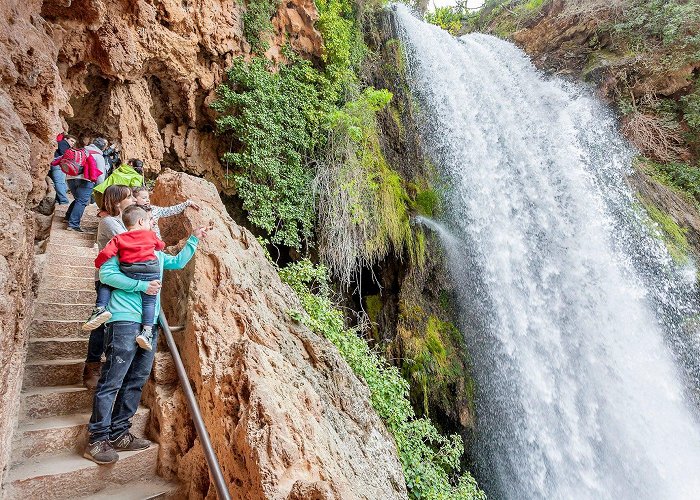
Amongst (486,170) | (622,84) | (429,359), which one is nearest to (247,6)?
(486,170)

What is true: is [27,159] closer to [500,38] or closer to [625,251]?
[625,251]

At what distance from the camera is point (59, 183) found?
6.21m

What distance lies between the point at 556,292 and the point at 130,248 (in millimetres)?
9311

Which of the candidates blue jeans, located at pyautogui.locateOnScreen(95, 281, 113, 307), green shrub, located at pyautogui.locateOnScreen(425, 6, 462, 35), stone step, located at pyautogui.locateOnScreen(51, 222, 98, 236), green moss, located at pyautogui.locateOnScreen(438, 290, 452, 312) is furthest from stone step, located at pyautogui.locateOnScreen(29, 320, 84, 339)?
green shrub, located at pyautogui.locateOnScreen(425, 6, 462, 35)

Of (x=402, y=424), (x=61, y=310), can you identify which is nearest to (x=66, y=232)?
(x=61, y=310)

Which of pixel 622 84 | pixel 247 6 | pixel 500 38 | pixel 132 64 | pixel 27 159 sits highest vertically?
pixel 500 38

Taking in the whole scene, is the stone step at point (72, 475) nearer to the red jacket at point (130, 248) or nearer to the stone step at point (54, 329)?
the red jacket at point (130, 248)

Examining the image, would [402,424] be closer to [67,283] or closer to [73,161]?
[67,283]

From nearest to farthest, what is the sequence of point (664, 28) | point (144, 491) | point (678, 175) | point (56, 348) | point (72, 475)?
point (72, 475) → point (144, 491) → point (56, 348) → point (678, 175) → point (664, 28)

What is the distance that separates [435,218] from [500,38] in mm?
11307

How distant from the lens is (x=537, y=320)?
8.49 meters

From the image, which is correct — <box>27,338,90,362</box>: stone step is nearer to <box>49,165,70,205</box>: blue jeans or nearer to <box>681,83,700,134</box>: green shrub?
<box>49,165,70,205</box>: blue jeans

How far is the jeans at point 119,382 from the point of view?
7.46ft

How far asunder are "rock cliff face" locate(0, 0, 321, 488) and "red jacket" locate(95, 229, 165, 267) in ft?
1.41
